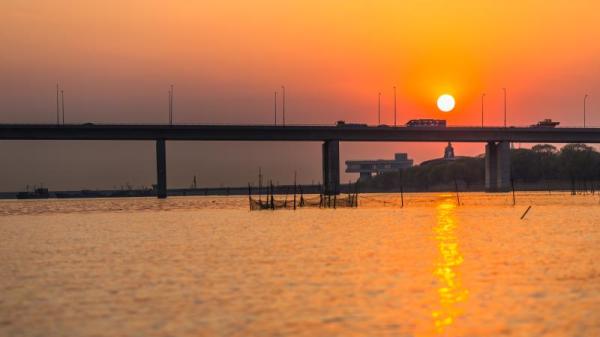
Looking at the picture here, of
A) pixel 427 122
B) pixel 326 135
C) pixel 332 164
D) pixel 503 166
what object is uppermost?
pixel 427 122

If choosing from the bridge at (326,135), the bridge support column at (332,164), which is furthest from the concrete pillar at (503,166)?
the bridge support column at (332,164)

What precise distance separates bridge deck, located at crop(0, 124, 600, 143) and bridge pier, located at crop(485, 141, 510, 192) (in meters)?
3.74

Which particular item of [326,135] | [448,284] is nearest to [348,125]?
[326,135]

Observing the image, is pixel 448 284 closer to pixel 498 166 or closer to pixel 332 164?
pixel 332 164

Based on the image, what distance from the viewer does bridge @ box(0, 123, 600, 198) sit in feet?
445

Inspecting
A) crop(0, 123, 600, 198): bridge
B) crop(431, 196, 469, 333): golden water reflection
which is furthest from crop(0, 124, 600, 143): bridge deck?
crop(431, 196, 469, 333): golden water reflection

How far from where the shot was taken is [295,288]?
27188 mm

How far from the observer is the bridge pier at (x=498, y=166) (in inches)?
6245

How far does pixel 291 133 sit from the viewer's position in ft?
484

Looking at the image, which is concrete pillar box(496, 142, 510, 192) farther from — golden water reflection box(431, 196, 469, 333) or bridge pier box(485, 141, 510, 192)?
golden water reflection box(431, 196, 469, 333)

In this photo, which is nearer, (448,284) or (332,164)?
(448,284)

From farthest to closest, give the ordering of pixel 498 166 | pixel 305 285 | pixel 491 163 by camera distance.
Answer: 1. pixel 491 163
2. pixel 498 166
3. pixel 305 285

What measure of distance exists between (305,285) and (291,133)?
120 meters

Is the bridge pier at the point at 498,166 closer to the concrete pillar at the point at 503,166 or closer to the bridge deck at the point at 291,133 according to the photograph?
the concrete pillar at the point at 503,166
